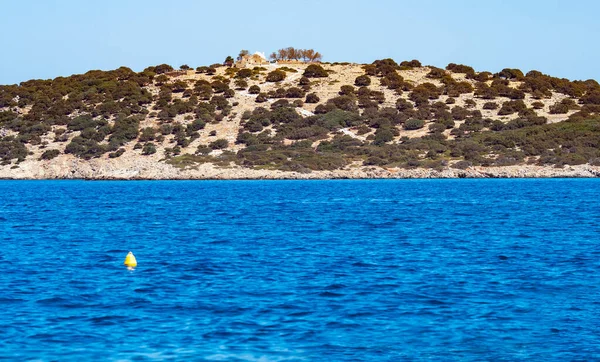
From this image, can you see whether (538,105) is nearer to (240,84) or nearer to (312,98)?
(312,98)

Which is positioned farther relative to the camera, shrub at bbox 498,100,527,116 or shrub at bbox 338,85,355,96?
shrub at bbox 338,85,355,96

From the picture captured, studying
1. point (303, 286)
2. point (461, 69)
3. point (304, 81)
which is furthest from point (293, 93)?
point (303, 286)

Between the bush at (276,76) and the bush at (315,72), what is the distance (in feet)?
13.7

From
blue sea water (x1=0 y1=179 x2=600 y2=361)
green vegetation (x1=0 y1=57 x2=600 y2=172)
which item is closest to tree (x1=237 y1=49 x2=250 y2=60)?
green vegetation (x1=0 y1=57 x2=600 y2=172)

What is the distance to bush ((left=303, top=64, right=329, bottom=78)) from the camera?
13575 cm

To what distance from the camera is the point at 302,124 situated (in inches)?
4400

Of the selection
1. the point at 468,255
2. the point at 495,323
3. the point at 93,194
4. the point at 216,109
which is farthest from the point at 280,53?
the point at 495,323

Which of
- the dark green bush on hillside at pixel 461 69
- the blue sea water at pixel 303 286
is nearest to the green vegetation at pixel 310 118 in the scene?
the dark green bush on hillside at pixel 461 69

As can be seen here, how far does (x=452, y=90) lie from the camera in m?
125

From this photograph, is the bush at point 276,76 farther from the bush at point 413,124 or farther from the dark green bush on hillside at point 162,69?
the bush at point 413,124

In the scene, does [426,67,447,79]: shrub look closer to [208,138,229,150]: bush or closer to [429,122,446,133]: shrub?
[429,122,446,133]: shrub

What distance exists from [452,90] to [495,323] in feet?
361

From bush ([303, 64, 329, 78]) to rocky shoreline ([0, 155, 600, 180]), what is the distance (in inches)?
1665

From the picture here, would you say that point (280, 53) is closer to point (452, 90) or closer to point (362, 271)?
point (452, 90)
